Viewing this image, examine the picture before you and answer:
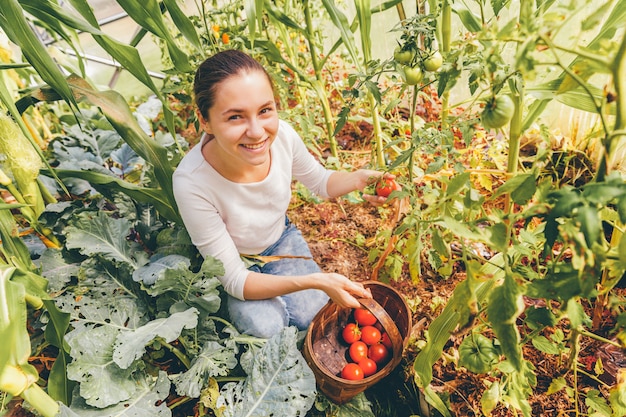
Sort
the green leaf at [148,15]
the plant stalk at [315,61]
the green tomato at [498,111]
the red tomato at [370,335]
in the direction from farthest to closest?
the plant stalk at [315,61], the red tomato at [370,335], the green leaf at [148,15], the green tomato at [498,111]

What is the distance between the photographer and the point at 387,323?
3.53 feet

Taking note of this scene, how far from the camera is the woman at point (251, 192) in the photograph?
3.51 feet

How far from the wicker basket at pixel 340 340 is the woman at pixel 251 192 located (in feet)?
0.32

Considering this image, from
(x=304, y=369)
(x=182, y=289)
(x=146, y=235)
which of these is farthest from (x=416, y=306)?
(x=146, y=235)

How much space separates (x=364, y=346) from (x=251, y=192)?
0.60 metres

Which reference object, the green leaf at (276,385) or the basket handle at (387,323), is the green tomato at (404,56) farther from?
the green leaf at (276,385)

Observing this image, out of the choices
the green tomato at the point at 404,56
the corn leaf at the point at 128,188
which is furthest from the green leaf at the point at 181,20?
the green tomato at the point at 404,56

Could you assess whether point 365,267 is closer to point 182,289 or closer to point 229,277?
point 229,277

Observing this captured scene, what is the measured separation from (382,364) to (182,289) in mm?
654

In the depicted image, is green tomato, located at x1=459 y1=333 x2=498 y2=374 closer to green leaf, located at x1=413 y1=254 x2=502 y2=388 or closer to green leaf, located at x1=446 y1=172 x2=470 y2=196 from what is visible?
green leaf, located at x1=413 y1=254 x2=502 y2=388

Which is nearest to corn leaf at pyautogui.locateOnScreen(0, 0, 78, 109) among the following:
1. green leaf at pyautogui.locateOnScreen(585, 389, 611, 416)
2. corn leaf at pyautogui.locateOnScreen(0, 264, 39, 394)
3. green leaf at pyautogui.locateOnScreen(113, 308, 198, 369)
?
corn leaf at pyautogui.locateOnScreen(0, 264, 39, 394)

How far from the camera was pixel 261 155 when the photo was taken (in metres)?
1.12

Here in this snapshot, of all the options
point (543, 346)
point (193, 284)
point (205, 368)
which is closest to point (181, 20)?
point (193, 284)

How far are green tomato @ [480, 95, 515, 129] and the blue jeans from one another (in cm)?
90
